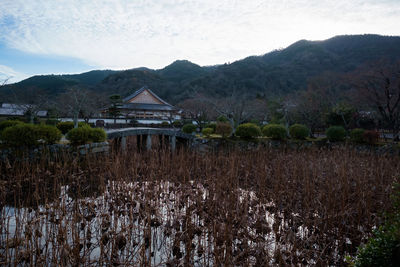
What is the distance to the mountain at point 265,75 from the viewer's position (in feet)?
104

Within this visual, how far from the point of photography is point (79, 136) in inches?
363

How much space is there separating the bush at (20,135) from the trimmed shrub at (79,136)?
1127mm

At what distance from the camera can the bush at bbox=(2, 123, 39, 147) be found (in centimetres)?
828

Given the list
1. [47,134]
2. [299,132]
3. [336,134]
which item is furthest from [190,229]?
[336,134]

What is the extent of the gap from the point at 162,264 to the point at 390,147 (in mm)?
12952

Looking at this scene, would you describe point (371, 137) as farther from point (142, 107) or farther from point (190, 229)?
point (142, 107)

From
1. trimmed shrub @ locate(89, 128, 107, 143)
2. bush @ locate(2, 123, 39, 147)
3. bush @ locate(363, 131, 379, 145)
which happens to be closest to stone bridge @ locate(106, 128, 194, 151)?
trimmed shrub @ locate(89, 128, 107, 143)

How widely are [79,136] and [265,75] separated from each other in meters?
30.9

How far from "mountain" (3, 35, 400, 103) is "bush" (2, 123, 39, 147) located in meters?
21.5

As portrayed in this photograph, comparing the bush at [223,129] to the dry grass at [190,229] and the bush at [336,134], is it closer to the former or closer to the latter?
→ the bush at [336,134]

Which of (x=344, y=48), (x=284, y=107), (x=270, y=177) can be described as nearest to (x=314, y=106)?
(x=284, y=107)

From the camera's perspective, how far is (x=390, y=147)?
11.5 m

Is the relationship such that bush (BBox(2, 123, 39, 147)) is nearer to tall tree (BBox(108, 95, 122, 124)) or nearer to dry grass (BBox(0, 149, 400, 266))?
dry grass (BBox(0, 149, 400, 266))

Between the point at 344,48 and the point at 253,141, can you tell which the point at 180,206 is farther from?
the point at 344,48
